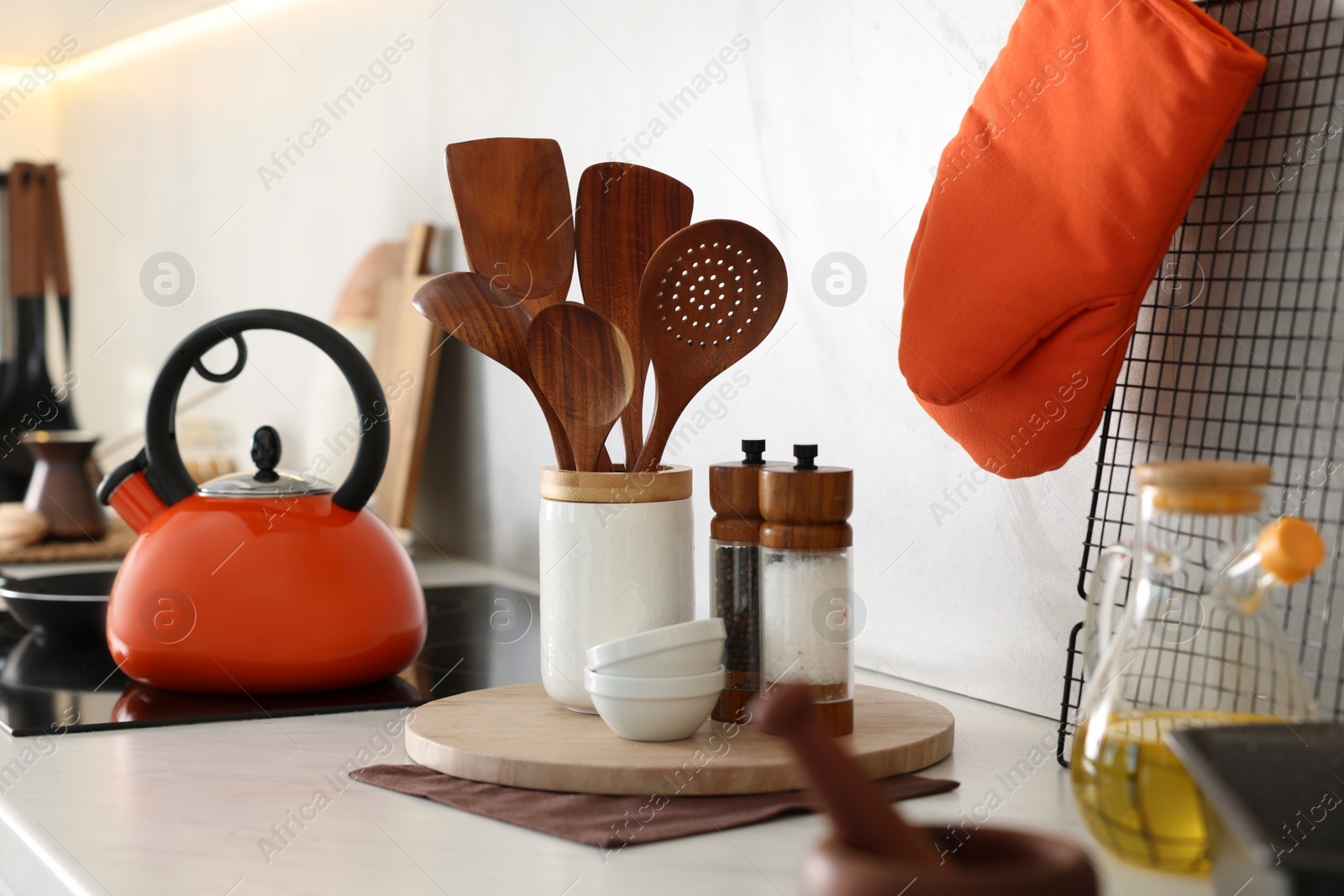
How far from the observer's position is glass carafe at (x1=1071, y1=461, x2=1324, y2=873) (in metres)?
0.52

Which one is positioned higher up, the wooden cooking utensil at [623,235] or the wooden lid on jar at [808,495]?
the wooden cooking utensil at [623,235]

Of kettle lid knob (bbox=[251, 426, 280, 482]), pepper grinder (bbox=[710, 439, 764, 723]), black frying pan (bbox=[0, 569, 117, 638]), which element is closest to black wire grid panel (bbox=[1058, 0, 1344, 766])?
pepper grinder (bbox=[710, 439, 764, 723])

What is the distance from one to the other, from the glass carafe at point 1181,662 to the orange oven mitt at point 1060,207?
0.16m

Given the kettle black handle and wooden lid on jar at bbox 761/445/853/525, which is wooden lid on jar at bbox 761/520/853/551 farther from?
the kettle black handle

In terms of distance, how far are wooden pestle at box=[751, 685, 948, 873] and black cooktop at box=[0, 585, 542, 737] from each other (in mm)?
591

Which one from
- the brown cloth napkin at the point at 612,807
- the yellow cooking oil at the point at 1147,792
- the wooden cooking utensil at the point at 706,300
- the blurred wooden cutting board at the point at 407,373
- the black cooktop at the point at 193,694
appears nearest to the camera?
the yellow cooking oil at the point at 1147,792

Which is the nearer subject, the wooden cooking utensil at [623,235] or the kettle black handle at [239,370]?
the wooden cooking utensil at [623,235]

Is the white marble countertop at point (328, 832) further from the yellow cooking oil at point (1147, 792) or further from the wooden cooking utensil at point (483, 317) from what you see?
the wooden cooking utensil at point (483, 317)

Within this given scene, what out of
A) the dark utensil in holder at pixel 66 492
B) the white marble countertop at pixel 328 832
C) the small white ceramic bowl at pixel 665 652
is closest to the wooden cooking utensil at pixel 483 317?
the small white ceramic bowl at pixel 665 652

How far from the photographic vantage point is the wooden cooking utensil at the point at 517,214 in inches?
32.3

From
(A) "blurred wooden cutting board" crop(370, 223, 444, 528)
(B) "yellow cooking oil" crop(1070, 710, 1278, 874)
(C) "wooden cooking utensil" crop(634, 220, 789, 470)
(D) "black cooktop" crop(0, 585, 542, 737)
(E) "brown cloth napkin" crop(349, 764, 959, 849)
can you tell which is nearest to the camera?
(B) "yellow cooking oil" crop(1070, 710, 1278, 874)

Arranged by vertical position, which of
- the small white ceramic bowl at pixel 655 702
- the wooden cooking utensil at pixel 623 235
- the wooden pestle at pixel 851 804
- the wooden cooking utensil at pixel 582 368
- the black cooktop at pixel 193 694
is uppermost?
the wooden cooking utensil at pixel 623 235

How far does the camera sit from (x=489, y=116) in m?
1.57

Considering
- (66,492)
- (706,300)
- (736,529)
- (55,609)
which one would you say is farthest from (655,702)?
(66,492)
